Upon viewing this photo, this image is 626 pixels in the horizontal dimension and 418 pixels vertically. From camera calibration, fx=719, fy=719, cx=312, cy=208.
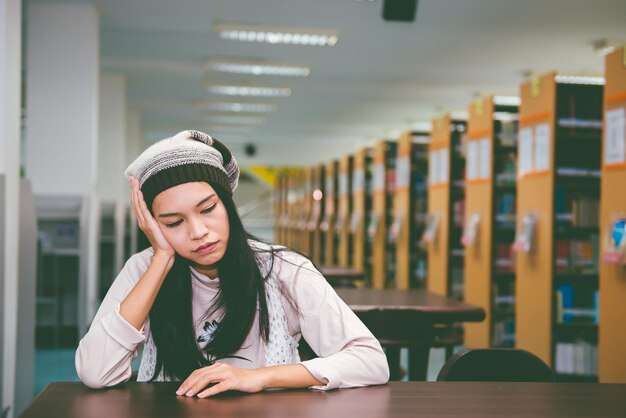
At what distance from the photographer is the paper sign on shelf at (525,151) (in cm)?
552

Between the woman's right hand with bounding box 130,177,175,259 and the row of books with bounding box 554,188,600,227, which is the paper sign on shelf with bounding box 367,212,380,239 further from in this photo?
the woman's right hand with bounding box 130,177,175,259

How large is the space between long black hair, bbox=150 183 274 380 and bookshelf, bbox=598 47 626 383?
300cm

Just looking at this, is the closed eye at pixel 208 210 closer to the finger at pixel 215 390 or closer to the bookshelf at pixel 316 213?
the finger at pixel 215 390

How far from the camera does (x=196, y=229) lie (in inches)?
67.1

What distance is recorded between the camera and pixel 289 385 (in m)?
1.60

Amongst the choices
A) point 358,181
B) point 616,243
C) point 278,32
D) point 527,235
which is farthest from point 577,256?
point 358,181

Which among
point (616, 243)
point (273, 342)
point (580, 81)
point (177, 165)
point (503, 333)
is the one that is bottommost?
point (503, 333)

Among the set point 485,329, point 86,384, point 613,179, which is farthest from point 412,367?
point 485,329

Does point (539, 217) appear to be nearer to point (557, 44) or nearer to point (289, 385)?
point (557, 44)

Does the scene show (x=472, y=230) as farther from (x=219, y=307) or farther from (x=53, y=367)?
(x=219, y=307)

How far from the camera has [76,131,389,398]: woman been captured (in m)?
1.66

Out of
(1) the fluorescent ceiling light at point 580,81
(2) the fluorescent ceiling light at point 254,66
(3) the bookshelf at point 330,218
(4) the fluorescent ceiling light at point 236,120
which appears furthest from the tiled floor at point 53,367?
(4) the fluorescent ceiling light at point 236,120

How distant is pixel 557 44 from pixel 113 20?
15.6 feet

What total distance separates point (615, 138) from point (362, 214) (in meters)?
5.71
